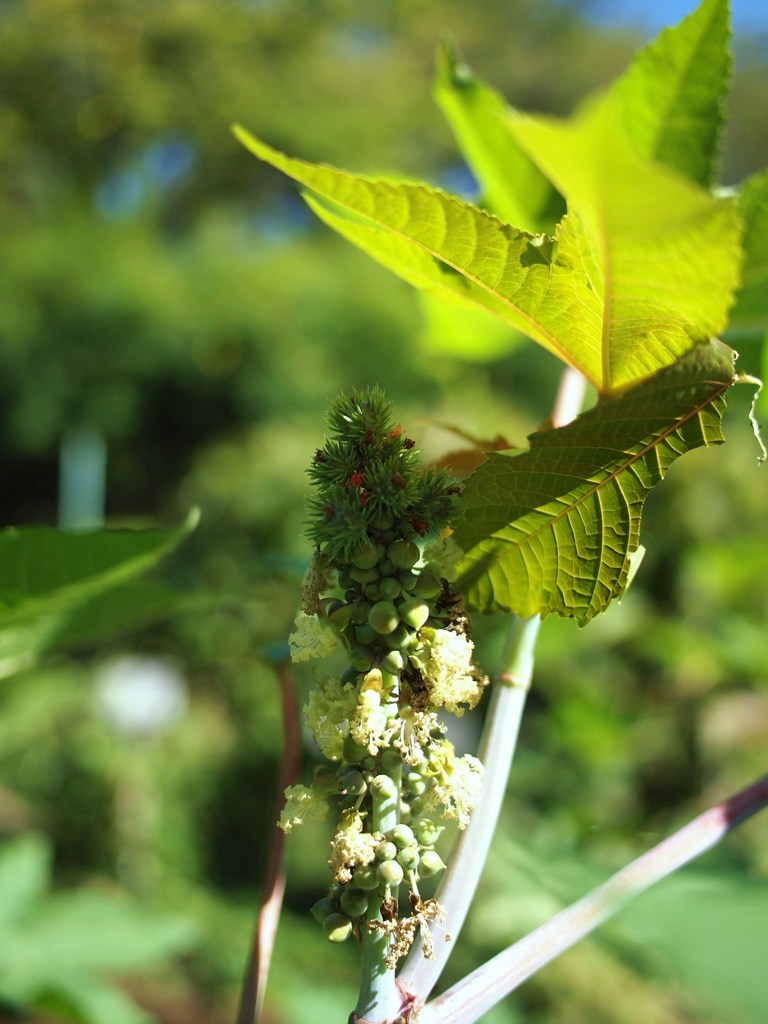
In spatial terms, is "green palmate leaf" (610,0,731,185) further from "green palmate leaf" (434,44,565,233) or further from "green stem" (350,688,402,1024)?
"green stem" (350,688,402,1024)

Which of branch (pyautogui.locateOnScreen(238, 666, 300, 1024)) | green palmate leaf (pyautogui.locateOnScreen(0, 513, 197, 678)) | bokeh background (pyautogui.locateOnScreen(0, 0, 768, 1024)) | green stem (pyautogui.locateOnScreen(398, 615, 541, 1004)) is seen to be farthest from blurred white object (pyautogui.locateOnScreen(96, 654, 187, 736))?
green stem (pyautogui.locateOnScreen(398, 615, 541, 1004))

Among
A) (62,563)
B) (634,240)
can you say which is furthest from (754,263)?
(62,563)

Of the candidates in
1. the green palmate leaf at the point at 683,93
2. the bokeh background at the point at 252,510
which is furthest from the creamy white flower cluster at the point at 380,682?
the green palmate leaf at the point at 683,93

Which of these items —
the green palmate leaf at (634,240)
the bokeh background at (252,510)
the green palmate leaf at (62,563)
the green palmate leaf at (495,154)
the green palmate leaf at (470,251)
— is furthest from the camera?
the bokeh background at (252,510)

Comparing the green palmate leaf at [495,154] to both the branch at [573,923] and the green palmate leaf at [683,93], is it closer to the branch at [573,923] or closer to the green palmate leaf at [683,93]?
the green palmate leaf at [683,93]

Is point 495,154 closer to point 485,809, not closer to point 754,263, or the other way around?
point 754,263

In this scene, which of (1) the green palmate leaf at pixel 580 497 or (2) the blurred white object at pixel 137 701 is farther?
(2) the blurred white object at pixel 137 701

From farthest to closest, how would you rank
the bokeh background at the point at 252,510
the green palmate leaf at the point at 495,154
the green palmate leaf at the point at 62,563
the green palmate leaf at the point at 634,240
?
the bokeh background at the point at 252,510 < the green palmate leaf at the point at 495,154 < the green palmate leaf at the point at 62,563 < the green palmate leaf at the point at 634,240
